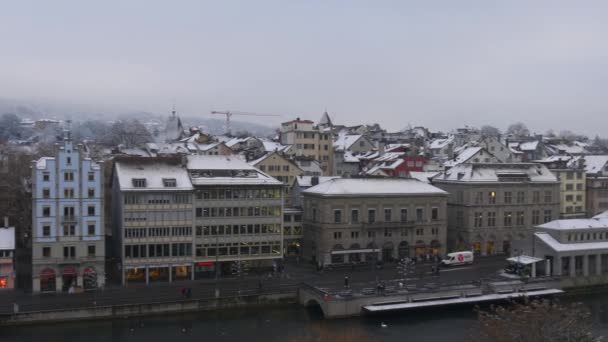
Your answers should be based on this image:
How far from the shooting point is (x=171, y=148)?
5384 inches

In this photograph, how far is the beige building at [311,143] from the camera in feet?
416

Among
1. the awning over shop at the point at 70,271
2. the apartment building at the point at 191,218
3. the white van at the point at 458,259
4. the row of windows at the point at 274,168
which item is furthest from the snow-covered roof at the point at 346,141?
the awning over shop at the point at 70,271

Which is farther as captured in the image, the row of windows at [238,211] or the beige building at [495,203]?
the beige building at [495,203]

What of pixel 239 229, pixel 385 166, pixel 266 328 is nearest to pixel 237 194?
pixel 239 229

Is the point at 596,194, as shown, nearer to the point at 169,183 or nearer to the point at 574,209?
the point at 574,209

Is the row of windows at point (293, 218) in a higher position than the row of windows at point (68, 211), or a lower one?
lower

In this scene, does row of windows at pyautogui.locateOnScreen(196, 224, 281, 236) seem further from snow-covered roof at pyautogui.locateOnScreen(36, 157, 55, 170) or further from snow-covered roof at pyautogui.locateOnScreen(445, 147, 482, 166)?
snow-covered roof at pyautogui.locateOnScreen(445, 147, 482, 166)

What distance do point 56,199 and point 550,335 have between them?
48.9 meters

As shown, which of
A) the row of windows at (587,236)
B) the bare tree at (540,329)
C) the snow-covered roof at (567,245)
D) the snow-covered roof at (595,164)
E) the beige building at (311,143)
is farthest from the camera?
the beige building at (311,143)

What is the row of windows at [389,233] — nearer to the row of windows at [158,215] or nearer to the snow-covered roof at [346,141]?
the row of windows at [158,215]

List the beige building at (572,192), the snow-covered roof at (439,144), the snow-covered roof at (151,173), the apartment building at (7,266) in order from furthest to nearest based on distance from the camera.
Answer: the snow-covered roof at (439,144) < the beige building at (572,192) < the snow-covered roof at (151,173) < the apartment building at (7,266)

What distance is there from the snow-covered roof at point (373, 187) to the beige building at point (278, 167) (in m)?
15.7

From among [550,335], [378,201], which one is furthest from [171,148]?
[550,335]

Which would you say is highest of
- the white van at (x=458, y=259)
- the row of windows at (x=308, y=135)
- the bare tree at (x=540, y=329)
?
the row of windows at (x=308, y=135)
